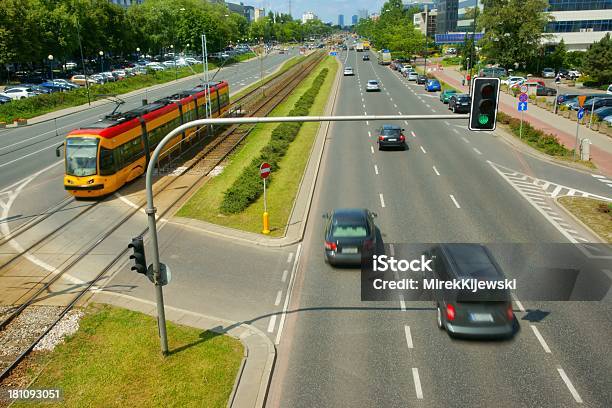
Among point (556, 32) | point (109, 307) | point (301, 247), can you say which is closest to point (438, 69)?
point (556, 32)

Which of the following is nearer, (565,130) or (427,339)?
(427,339)

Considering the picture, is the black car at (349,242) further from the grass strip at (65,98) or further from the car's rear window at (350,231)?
the grass strip at (65,98)

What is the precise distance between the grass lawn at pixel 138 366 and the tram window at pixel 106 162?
38.2 feet

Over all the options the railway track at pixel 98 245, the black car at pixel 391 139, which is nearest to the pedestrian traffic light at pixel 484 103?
the railway track at pixel 98 245

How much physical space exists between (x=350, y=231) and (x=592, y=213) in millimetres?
12468

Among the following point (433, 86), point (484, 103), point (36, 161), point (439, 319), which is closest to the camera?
point (484, 103)

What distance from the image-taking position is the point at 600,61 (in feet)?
224

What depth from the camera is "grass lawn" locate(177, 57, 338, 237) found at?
74.7 ft

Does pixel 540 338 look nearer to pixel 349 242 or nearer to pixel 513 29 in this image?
pixel 349 242

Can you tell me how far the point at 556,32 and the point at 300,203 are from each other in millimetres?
99324

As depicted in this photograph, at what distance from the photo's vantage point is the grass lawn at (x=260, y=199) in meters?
22.8

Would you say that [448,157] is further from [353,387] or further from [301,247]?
[353,387]

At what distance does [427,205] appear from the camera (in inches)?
964

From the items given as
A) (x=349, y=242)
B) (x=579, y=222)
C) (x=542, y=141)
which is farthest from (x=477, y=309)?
(x=542, y=141)
